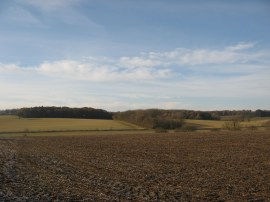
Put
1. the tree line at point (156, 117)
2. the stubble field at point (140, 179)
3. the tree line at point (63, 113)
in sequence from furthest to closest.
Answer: the tree line at point (63, 113)
the tree line at point (156, 117)
the stubble field at point (140, 179)

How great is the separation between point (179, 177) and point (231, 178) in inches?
91.5

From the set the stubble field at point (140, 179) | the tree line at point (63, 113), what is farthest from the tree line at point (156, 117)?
the stubble field at point (140, 179)

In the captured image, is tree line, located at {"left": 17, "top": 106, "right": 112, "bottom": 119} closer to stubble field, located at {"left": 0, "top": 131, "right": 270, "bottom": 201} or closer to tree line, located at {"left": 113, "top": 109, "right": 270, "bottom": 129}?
tree line, located at {"left": 113, "top": 109, "right": 270, "bottom": 129}

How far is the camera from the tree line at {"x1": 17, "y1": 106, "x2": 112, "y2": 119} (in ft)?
411

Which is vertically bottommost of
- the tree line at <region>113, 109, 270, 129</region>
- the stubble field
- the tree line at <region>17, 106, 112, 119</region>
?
the stubble field

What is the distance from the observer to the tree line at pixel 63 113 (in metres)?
125

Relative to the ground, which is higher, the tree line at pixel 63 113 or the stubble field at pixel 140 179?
the tree line at pixel 63 113

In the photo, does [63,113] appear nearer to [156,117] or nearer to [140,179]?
[156,117]

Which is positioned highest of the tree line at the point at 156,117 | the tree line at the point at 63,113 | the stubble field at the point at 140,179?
the tree line at the point at 63,113

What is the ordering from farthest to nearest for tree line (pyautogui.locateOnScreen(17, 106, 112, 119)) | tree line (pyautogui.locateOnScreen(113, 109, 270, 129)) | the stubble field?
tree line (pyautogui.locateOnScreen(17, 106, 112, 119)) → tree line (pyautogui.locateOnScreen(113, 109, 270, 129)) → the stubble field

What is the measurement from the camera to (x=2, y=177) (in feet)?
64.3

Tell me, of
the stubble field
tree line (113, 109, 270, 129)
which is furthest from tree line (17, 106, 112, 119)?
the stubble field

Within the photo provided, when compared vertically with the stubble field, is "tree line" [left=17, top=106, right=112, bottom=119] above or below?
above

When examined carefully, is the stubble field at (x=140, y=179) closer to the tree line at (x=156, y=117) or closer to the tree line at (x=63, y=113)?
the tree line at (x=156, y=117)
